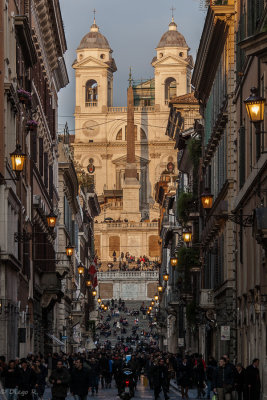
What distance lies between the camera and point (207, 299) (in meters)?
48.2

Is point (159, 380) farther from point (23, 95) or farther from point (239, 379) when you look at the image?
point (239, 379)

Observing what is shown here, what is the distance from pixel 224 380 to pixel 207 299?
20110 millimetres

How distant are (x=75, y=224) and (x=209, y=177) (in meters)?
39.8

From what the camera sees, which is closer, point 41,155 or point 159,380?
point 159,380

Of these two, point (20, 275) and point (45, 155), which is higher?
point (45, 155)

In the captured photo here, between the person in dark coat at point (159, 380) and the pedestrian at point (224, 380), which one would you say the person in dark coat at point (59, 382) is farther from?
the person in dark coat at point (159, 380)

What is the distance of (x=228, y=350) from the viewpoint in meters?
40.5

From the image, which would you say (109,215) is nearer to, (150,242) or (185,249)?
(150,242)

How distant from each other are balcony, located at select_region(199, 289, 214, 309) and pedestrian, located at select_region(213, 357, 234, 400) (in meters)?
18.9

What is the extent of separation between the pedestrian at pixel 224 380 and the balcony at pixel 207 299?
1891 cm

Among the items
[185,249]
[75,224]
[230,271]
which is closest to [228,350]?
[230,271]

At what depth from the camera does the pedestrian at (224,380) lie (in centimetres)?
2792

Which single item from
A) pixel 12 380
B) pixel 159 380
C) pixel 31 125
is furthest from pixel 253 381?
pixel 31 125

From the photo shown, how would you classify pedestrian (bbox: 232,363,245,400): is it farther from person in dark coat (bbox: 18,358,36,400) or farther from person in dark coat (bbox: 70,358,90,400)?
person in dark coat (bbox: 18,358,36,400)
